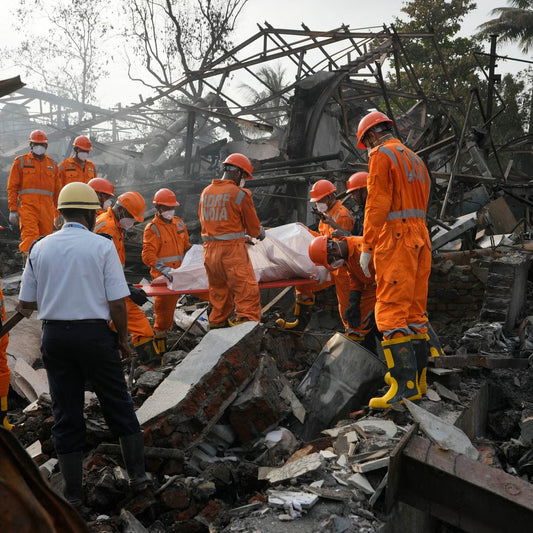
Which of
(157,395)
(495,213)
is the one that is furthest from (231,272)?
(495,213)

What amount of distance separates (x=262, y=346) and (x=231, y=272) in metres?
0.97

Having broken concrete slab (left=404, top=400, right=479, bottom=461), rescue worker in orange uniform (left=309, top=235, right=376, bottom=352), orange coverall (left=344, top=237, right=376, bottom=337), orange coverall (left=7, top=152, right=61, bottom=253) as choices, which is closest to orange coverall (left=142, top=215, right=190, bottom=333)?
rescue worker in orange uniform (left=309, top=235, right=376, bottom=352)

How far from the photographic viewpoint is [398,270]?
3.96 meters

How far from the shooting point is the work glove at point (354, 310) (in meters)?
5.39

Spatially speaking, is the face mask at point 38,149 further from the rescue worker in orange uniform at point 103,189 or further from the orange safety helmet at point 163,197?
the orange safety helmet at point 163,197

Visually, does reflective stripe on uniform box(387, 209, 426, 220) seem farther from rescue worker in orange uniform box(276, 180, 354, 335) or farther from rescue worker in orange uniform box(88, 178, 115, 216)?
rescue worker in orange uniform box(88, 178, 115, 216)

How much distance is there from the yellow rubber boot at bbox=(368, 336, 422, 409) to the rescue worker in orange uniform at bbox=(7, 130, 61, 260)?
5.51 m

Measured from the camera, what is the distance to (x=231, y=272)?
5.61 metres

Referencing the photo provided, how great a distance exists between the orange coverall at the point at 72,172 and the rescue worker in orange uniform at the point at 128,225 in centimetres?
252

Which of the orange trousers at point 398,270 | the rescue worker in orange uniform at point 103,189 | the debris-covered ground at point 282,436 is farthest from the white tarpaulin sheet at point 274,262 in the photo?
the orange trousers at point 398,270

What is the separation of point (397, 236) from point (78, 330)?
7.60 ft

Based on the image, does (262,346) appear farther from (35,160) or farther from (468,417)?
(35,160)

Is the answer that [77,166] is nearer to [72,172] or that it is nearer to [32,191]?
[72,172]

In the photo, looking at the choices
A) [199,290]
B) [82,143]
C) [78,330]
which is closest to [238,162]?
[199,290]
